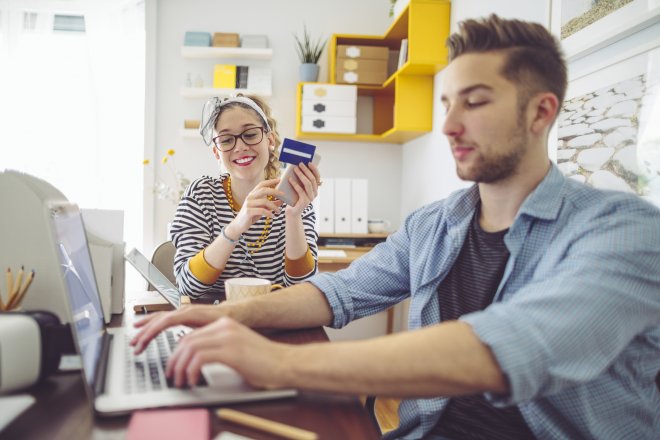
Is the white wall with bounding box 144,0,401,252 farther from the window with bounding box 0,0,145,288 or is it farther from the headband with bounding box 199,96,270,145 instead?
the headband with bounding box 199,96,270,145

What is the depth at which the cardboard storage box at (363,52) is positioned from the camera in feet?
11.2

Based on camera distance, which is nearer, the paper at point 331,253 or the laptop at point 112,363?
the laptop at point 112,363

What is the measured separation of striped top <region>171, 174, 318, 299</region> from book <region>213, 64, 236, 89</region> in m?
1.81

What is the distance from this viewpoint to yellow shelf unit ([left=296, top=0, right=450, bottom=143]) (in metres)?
2.82

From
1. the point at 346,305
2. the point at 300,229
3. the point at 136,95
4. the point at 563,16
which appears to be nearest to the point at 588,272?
the point at 346,305

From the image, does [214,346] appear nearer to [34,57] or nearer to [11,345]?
[11,345]

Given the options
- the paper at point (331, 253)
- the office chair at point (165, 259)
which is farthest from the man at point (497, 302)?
the paper at point (331, 253)

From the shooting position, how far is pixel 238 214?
5.12 feet

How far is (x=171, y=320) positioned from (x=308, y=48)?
2995 millimetres

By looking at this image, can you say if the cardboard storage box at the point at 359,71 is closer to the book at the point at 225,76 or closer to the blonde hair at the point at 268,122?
the book at the point at 225,76

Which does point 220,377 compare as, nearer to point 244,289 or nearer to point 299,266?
point 244,289

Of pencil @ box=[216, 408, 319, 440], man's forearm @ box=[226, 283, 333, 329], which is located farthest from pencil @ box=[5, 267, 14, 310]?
pencil @ box=[216, 408, 319, 440]

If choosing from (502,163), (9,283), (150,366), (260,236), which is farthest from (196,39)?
(150,366)

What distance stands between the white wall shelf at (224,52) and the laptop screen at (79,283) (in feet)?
9.07
